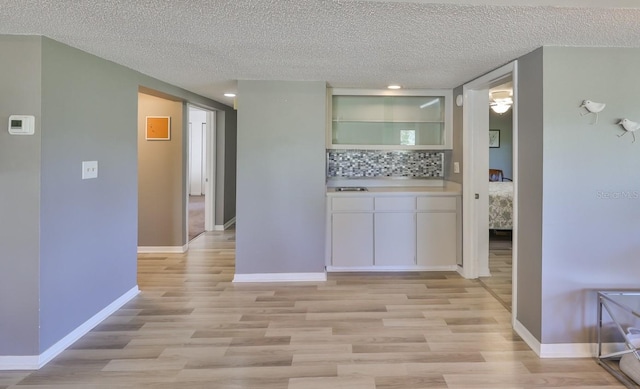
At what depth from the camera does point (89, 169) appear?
9.09 feet

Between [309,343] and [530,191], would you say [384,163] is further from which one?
[309,343]

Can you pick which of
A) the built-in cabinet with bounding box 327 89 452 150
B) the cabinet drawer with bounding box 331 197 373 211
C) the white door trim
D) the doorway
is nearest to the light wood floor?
the cabinet drawer with bounding box 331 197 373 211

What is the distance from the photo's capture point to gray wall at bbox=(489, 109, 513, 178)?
866cm

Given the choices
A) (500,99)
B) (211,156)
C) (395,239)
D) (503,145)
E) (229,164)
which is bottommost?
(395,239)

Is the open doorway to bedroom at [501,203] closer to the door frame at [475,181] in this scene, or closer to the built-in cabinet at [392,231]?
the door frame at [475,181]

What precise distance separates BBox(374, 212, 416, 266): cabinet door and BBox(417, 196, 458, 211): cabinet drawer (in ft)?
0.54

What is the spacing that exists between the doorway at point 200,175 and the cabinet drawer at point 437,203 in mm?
3153

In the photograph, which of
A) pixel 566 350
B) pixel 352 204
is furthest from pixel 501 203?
pixel 566 350

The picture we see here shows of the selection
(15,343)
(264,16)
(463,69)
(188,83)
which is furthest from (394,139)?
(15,343)

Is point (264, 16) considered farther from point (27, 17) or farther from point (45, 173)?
point (45, 173)

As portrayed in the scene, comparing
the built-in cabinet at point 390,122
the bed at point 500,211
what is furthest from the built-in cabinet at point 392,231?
the bed at point 500,211

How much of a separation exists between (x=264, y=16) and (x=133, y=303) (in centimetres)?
270

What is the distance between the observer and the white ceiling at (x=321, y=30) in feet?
6.14

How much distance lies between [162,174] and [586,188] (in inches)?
181
